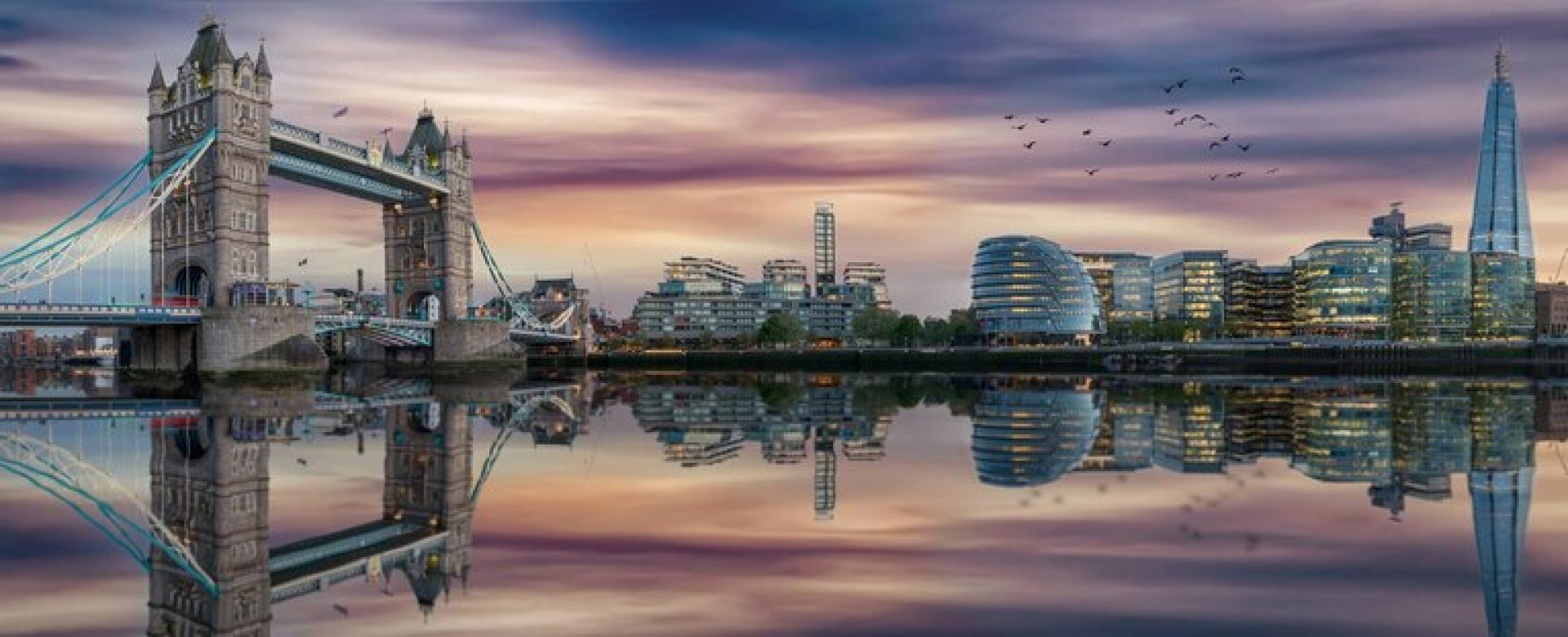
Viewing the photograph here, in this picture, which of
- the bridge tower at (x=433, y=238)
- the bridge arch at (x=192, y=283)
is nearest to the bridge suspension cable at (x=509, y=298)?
the bridge tower at (x=433, y=238)

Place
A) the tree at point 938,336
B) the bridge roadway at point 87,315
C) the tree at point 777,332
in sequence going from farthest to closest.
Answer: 1. the tree at point 938,336
2. the tree at point 777,332
3. the bridge roadway at point 87,315

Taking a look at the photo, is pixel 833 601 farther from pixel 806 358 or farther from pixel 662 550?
pixel 806 358

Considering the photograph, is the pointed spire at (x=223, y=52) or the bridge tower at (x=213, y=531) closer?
the bridge tower at (x=213, y=531)

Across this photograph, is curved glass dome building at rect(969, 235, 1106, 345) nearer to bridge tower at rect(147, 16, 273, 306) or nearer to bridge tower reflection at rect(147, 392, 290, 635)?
bridge tower at rect(147, 16, 273, 306)

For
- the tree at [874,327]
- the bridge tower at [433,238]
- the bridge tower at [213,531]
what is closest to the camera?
the bridge tower at [213,531]

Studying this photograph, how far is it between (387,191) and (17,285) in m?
39.8

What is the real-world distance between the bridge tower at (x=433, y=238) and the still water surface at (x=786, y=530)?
222ft

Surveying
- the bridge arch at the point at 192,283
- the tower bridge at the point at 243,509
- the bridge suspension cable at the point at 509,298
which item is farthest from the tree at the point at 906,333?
the tower bridge at the point at 243,509

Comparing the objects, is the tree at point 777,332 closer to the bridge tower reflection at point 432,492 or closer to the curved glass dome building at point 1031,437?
the curved glass dome building at point 1031,437

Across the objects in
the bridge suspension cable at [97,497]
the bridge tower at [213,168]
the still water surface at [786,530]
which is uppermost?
the bridge tower at [213,168]

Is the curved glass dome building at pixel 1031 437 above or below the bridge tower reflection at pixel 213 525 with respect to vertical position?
below

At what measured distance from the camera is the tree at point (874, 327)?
187500mm

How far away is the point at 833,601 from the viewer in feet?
37.2

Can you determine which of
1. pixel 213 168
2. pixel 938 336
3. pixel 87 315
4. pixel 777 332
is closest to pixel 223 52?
pixel 213 168
